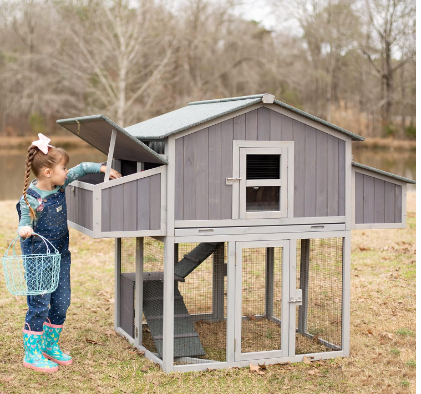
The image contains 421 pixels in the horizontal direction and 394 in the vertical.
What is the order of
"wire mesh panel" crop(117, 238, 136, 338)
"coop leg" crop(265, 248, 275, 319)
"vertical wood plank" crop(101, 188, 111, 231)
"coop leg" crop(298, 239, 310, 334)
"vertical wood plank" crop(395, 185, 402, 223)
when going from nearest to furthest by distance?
1. "vertical wood plank" crop(101, 188, 111, 231)
2. "vertical wood plank" crop(395, 185, 402, 223)
3. "wire mesh panel" crop(117, 238, 136, 338)
4. "coop leg" crop(298, 239, 310, 334)
5. "coop leg" crop(265, 248, 275, 319)

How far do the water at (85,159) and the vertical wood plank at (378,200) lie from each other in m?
14.0

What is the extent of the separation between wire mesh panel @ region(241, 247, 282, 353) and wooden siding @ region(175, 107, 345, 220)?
2.16 ft

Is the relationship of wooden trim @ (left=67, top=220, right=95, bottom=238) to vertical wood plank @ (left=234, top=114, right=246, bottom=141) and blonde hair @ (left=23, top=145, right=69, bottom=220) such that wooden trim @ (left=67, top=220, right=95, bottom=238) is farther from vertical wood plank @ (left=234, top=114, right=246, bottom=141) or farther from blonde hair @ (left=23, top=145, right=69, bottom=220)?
vertical wood plank @ (left=234, top=114, right=246, bottom=141)

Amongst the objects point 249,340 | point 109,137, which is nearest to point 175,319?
point 249,340

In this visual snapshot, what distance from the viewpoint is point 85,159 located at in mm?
22297

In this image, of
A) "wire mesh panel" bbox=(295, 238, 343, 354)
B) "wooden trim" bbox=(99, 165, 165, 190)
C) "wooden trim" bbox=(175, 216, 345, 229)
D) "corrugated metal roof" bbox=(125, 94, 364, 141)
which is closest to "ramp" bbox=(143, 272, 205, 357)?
"wooden trim" bbox=(175, 216, 345, 229)

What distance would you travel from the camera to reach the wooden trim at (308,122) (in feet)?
17.1

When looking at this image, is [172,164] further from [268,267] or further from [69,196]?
[268,267]

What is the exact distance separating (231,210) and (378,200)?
1.40 meters

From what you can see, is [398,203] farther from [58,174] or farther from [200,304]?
[58,174]

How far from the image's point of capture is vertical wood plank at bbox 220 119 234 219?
5082 millimetres

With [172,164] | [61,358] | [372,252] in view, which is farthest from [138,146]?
[372,252]

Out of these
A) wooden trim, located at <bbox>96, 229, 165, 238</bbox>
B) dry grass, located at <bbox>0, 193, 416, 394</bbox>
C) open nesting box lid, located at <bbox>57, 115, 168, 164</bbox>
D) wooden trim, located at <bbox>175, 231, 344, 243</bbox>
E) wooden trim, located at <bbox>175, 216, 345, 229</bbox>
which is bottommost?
dry grass, located at <bbox>0, 193, 416, 394</bbox>

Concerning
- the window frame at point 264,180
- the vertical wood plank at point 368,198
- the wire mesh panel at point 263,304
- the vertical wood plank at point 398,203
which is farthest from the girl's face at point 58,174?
the vertical wood plank at point 398,203
